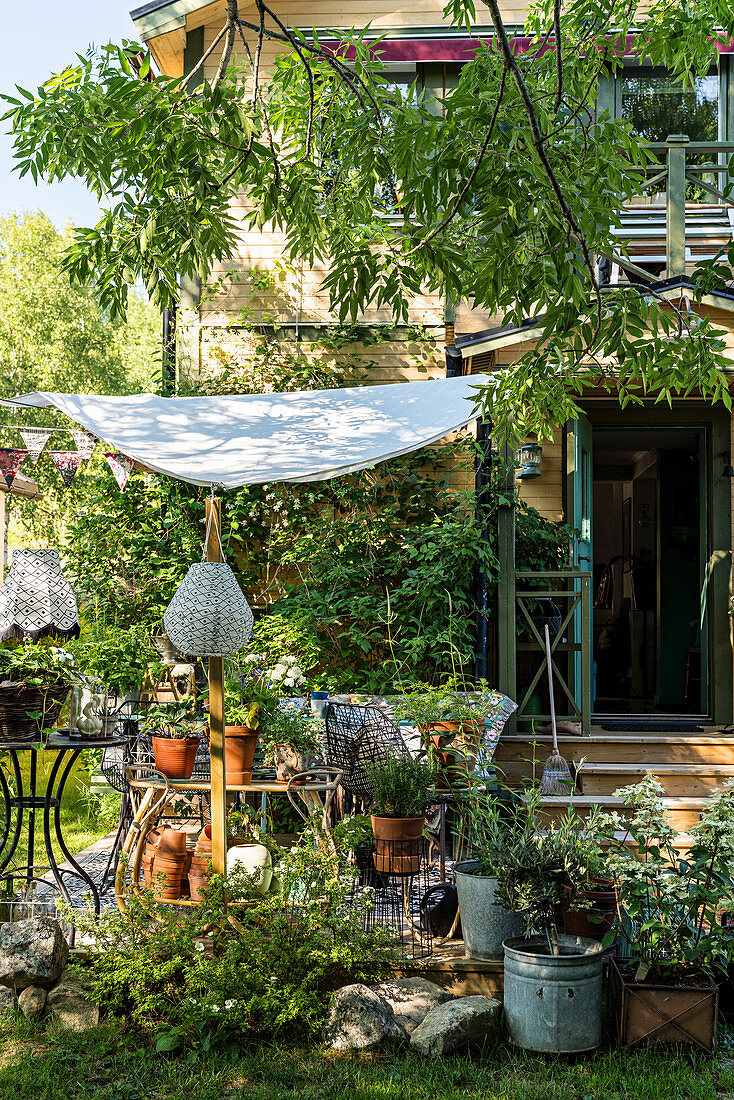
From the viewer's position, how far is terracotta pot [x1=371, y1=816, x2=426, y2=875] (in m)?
4.01

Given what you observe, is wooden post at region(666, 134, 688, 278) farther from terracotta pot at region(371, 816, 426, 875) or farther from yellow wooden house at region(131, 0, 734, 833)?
terracotta pot at region(371, 816, 426, 875)

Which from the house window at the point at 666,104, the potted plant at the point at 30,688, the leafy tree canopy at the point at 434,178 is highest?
the house window at the point at 666,104

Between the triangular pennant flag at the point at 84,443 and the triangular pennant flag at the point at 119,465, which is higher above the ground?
the triangular pennant flag at the point at 84,443

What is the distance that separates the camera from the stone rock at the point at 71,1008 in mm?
3533

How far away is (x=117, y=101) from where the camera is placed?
302 centimetres

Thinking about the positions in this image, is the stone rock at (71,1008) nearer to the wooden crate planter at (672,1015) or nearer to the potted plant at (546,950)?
the potted plant at (546,950)

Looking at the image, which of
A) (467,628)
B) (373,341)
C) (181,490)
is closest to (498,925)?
(467,628)

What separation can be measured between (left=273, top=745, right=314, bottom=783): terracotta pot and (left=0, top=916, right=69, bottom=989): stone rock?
44.5 inches

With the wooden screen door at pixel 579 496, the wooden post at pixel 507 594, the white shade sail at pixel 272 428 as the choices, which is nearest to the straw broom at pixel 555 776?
the wooden post at pixel 507 594

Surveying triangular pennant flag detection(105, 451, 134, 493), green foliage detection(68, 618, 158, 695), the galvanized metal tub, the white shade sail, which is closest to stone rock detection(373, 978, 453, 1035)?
the galvanized metal tub

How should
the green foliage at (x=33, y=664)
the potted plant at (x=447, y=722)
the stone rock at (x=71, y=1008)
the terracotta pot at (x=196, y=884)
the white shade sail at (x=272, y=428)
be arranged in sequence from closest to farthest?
the stone rock at (x=71, y=1008) < the terracotta pot at (x=196, y=884) < the green foliage at (x=33, y=664) < the white shade sail at (x=272, y=428) < the potted plant at (x=447, y=722)

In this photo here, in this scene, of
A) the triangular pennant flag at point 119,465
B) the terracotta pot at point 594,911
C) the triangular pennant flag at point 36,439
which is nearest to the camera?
the terracotta pot at point 594,911

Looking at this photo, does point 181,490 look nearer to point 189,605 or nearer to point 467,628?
point 467,628

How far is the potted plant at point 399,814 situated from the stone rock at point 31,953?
132 centimetres
